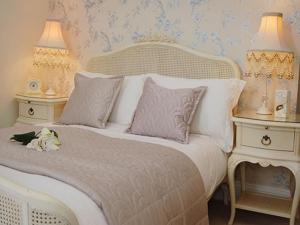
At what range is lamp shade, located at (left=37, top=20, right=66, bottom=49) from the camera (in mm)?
3598

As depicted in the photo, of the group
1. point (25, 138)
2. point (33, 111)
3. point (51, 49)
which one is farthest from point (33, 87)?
point (25, 138)

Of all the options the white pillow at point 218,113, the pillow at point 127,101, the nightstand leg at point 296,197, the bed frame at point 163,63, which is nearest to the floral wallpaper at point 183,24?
the bed frame at point 163,63

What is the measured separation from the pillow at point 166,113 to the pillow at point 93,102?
0.27m

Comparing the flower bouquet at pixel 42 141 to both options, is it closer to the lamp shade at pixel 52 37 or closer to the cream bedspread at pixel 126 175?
the cream bedspread at pixel 126 175

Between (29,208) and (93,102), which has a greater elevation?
(93,102)

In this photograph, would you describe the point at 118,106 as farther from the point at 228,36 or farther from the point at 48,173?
the point at 48,173

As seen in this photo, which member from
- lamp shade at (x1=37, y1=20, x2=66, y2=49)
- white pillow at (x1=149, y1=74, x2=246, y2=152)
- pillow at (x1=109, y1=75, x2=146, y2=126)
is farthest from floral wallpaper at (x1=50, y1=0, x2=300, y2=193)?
pillow at (x1=109, y1=75, x2=146, y2=126)

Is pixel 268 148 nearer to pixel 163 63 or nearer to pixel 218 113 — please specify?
pixel 218 113

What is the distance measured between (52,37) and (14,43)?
349 millimetres

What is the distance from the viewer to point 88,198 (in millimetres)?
1576

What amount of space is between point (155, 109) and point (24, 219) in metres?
1.42

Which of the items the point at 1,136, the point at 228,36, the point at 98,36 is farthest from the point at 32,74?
the point at 228,36

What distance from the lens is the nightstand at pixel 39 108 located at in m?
3.49

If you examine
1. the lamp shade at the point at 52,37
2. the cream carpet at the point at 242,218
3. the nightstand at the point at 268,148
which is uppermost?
the lamp shade at the point at 52,37
